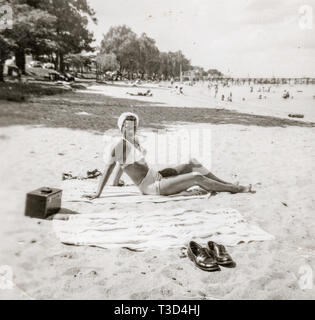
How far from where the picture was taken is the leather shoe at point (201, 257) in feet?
9.97

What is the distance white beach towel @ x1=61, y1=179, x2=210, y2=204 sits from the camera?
4.51 metres

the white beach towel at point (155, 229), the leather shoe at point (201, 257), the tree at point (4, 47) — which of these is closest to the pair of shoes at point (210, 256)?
the leather shoe at point (201, 257)

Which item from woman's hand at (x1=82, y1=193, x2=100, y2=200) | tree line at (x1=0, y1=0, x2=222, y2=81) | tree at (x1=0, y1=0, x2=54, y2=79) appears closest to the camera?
woman's hand at (x1=82, y1=193, x2=100, y2=200)

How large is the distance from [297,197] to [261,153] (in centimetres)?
286

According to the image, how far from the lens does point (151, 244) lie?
136 inches

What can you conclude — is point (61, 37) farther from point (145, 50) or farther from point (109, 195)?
point (145, 50)

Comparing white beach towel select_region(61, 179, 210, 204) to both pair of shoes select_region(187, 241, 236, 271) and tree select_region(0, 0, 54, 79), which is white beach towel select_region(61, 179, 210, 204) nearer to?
pair of shoes select_region(187, 241, 236, 271)

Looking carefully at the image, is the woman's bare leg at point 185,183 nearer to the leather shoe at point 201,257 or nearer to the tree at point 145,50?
the leather shoe at point 201,257

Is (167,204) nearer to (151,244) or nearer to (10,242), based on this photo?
(151,244)

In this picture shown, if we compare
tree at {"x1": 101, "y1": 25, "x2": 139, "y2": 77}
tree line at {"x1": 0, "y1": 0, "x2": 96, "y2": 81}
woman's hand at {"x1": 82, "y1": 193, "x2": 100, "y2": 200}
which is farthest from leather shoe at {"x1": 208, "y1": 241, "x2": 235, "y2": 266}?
tree at {"x1": 101, "y1": 25, "x2": 139, "y2": 77}

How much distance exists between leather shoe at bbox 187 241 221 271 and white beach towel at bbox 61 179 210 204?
1.31 metres

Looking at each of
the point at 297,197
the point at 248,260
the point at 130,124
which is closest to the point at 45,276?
the point at 248,260

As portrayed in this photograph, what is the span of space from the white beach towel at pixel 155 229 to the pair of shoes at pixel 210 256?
0.23 m

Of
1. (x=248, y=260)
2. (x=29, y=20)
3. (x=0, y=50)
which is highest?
(x=29, y=20)
